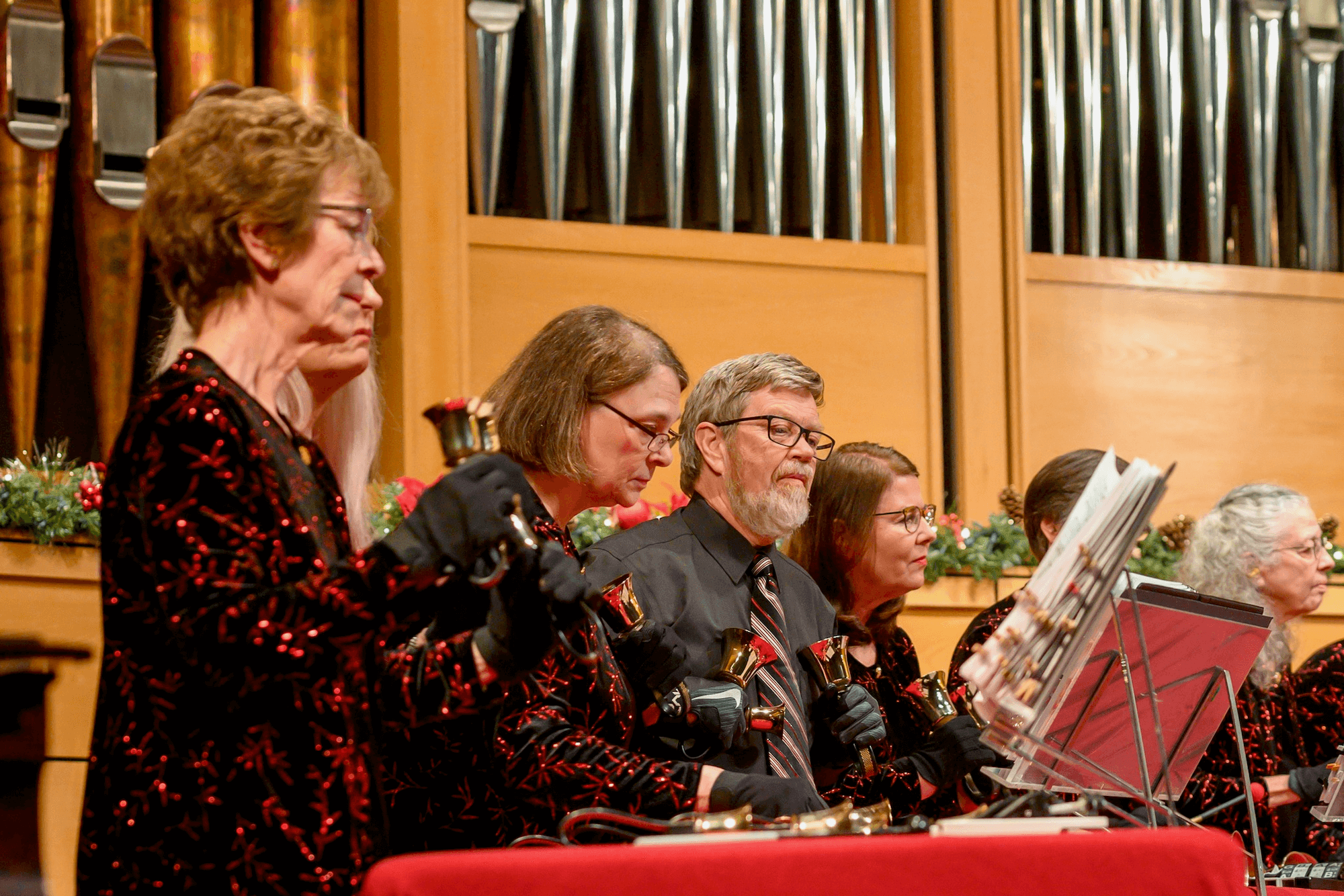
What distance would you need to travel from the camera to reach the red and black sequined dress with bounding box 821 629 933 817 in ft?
10.0

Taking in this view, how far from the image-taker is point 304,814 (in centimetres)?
156

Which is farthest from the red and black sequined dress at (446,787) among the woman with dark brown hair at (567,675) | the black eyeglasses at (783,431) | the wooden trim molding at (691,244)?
the wooden trim molding at (691,244)

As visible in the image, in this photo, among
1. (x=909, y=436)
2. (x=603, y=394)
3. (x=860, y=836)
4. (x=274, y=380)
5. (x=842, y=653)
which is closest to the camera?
(x=860, y=836)

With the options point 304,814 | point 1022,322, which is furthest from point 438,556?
point 1022,322

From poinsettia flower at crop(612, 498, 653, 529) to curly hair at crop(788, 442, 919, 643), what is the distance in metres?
0.42

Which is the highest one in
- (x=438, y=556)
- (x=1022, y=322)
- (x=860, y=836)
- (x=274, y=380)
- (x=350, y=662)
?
(x=1022, y=322)

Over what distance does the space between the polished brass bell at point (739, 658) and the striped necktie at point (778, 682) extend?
0.20 ft

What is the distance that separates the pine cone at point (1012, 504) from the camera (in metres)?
4.62

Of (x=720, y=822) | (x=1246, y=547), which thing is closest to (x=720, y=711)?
(x=720, y=822)

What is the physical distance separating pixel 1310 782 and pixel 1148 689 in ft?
5.25

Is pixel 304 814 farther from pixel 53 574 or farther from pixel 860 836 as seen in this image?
pixel 53 574

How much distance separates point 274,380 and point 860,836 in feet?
2.63

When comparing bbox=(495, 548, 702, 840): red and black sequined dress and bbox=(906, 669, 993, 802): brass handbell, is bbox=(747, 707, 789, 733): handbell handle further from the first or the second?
bbox=(906, 669, 993, 802): brass handbell

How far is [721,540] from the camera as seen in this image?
2.93 meters
